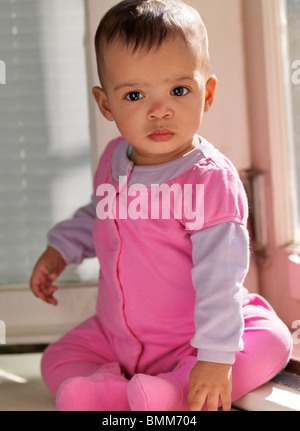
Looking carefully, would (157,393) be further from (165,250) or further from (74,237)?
(74,237)

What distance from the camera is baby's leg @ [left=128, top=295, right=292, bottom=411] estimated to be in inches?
40.0

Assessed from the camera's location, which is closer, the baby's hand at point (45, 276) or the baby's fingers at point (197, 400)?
the baby's fingers at point (197, 400)

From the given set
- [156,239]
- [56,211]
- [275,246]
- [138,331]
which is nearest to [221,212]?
[156,239]

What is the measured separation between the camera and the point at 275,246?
140 centimetres

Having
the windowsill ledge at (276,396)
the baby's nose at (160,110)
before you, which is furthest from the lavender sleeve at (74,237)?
the windowsill ledge at (276,396)

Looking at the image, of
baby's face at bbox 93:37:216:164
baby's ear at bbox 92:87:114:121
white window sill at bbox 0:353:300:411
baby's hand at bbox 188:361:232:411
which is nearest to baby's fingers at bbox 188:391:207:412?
baby's hand at bbox 188:361:232:411

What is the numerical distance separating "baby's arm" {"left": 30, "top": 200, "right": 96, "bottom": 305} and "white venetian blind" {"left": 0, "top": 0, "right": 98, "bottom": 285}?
4.9 inches

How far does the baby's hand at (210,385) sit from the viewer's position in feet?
3.29

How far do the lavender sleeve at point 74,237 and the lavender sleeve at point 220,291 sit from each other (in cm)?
36

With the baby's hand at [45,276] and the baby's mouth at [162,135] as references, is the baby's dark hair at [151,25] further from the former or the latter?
the baby's hand at [45,276]

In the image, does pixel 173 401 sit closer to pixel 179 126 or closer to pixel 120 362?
pixel 120 362

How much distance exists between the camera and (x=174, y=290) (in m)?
1.16

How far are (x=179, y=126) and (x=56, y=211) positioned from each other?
49 centimetres

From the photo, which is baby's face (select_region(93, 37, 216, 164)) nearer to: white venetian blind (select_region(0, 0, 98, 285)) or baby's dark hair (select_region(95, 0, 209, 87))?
baby's dark hair (select_region(95, 0, 209, 87))
